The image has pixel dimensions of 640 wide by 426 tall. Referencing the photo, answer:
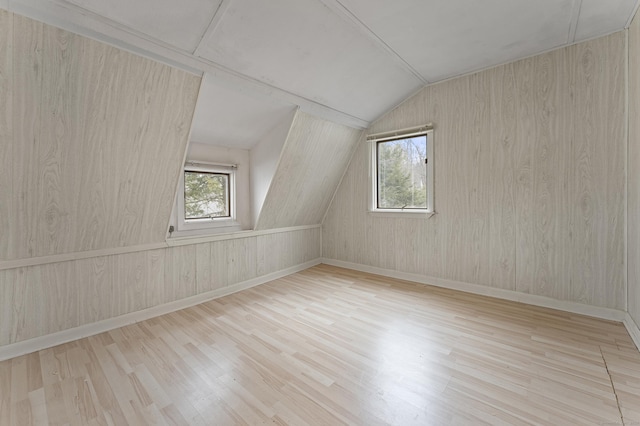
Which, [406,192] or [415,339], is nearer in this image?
[415,339]

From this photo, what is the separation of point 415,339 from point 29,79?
3016mm

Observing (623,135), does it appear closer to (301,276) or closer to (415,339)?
(415,339)

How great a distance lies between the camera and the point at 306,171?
357cm

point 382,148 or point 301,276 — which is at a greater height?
point 382,148

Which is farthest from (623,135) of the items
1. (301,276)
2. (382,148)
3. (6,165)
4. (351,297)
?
(6,165)

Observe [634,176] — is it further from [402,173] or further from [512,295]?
[402,173]

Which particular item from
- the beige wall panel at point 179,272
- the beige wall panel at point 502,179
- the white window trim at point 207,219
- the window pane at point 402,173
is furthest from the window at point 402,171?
the beige wall panel at point 179,272

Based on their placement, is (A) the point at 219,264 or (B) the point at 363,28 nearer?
(B) the point at 363,28

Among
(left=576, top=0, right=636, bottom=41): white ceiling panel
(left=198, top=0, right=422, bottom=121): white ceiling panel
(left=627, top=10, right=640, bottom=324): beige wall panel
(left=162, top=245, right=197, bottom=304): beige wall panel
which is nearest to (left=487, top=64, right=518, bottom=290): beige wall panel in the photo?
(left=576, top=0, right=636, bottom=41): white ceiling panel

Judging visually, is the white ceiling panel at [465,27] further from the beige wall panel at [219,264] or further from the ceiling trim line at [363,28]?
the beige wall panel at [219,264]

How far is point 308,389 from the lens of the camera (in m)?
1.57

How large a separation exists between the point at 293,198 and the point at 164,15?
235cm

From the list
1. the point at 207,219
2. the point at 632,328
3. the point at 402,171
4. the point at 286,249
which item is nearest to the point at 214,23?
the point at 207,219

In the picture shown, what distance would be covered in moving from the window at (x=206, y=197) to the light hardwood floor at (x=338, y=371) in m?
1.06
